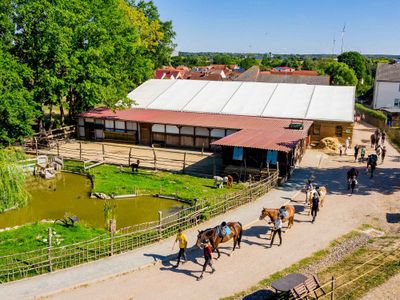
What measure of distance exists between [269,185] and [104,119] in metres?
19.7

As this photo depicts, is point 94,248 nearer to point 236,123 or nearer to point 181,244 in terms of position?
point 181,244

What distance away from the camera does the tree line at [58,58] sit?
32094mm

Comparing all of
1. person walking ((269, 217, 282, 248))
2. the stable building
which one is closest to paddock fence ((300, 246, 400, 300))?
person walking ((269, 217, 282, 248))

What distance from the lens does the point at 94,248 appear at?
16656 mm

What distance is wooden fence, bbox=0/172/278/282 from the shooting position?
1522 centimetres

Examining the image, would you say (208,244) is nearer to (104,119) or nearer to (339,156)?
(339,156)

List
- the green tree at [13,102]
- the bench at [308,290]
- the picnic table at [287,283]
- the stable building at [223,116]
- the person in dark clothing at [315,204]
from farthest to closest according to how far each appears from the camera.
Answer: the stable building at [223,116] < the green tree at [13,102] < the person in dark clothing at [315,204] < the bench at [308,290] < the picnic table at [287,283]

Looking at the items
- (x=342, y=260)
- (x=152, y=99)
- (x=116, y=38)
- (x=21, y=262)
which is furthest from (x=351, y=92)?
(x=21, y=262)

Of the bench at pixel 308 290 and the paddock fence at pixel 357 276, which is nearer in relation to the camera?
the bench at pixel 308 290

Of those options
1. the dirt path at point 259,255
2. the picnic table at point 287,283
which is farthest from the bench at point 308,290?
the dirt path at point 259,255

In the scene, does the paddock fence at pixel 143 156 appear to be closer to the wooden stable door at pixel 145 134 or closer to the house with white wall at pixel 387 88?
the wooden stable door at pixel 145 134

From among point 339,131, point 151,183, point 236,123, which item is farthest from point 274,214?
point 339,131

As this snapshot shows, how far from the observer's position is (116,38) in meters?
39.9

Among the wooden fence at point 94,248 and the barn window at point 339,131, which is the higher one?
the barn window at point 339,131
